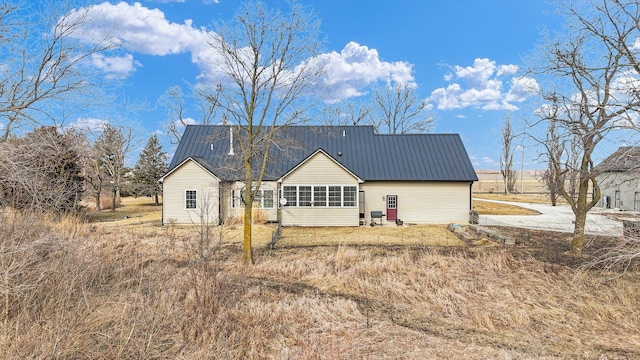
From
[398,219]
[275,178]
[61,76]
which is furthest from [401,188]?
[61,76]

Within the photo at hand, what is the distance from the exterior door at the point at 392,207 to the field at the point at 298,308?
11.2 metres

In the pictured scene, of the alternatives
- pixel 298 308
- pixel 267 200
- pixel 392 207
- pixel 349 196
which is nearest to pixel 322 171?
pixel 349 196

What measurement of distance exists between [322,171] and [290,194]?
2386 mm

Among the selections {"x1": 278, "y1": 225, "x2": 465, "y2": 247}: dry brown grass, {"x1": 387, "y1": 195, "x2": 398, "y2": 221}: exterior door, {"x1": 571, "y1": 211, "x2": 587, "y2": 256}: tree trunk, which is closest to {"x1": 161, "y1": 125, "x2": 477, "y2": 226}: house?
{"x1": 387, "y1": 195, "x2": 398, "y2": 221}: exterior door

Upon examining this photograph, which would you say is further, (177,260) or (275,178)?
(275,178)

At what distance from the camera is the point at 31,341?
4453 mm

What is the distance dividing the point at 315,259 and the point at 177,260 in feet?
14.3

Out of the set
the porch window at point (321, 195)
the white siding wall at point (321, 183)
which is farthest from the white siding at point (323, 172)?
the porch window at point (321, 195)

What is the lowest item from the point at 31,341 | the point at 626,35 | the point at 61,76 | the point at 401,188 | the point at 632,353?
the point at 632,353

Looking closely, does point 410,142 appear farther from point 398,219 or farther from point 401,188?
point 398,219

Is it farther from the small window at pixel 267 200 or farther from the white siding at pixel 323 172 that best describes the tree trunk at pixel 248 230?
the small window at pixel 267 200

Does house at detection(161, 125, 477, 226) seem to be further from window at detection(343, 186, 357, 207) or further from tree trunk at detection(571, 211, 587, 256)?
tree trunk at detection(571, 211, 587, 256)

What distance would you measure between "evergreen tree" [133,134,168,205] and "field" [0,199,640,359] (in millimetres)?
29401

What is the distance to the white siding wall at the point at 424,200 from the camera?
71.6 feet
